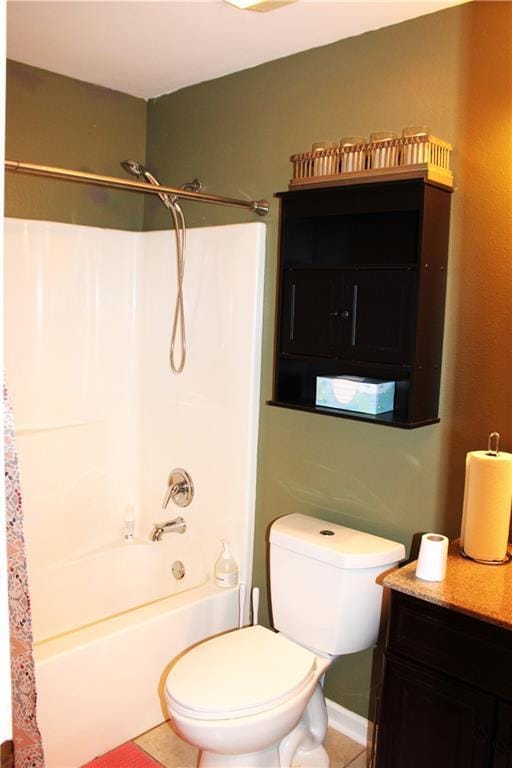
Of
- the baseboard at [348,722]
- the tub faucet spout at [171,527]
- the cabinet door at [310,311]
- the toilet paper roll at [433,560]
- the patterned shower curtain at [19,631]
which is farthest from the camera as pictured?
the tub faucet spout at [171,527]

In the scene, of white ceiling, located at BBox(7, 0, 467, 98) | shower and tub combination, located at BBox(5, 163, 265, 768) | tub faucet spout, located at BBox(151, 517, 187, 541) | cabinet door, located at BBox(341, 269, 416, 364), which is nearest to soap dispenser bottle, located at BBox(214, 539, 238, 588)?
shower and tub combination, located at BBox(5, 163, 265, 768)

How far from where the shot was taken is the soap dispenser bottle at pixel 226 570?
2.69 meters

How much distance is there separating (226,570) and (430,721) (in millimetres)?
1127

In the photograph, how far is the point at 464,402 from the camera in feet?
6.93

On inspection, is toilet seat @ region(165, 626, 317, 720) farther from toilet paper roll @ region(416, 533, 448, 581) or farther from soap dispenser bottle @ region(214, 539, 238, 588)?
toilet paper roll @ region(416, 533, 448, 581)

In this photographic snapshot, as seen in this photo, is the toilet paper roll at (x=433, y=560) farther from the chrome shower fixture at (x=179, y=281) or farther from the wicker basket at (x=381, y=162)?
the chrome shower fixture at (x=179, y=281)

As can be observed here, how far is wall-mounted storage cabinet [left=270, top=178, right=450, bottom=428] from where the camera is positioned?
2035 mm

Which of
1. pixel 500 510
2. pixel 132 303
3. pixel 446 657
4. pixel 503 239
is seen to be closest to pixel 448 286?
pixel 503 239

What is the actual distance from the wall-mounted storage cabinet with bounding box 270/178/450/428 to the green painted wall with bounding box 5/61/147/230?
1.07 metres

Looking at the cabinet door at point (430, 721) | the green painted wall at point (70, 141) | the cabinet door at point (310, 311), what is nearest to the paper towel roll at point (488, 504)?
the cabinet door at point (430, 721)

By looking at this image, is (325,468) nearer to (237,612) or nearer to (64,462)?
(237,612)

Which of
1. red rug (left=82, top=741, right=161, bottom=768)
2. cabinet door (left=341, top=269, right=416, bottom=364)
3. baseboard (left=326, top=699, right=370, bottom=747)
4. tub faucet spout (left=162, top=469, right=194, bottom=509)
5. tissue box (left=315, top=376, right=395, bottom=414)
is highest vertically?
cabinet door (left=341, top=269, right=416, bottom=364)

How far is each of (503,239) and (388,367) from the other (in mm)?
508

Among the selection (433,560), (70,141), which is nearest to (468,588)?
(433,560)
